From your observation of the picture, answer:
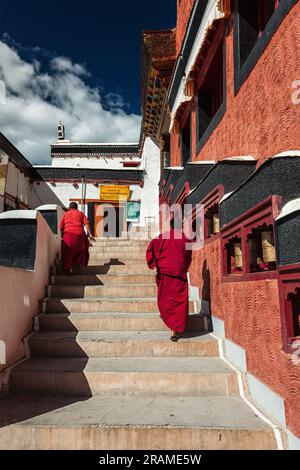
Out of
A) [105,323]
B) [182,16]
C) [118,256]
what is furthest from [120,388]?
[182,16]

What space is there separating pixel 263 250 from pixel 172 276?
144 cm

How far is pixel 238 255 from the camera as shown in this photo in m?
3.33

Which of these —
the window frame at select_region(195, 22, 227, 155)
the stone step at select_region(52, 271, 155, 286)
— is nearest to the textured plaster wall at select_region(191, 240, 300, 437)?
the stone step at select_region(52, 271, 155, 286)

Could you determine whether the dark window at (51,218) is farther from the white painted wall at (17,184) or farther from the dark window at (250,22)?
the white painted wall at (17,184)

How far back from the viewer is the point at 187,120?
7387 millimetres

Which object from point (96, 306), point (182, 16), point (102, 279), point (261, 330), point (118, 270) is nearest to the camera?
point (261, 330)

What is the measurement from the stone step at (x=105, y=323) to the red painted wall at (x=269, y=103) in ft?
7.15

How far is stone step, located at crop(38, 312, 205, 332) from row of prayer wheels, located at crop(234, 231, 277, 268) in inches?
46.4

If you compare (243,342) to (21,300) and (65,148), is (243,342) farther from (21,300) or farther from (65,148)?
(65,148)

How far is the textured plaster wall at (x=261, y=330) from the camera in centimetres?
216

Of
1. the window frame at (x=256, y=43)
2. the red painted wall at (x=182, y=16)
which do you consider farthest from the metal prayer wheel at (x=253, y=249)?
the red painted wall at (x=182, y=16)

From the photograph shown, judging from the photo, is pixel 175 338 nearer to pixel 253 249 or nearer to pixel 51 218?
pixel 253 249

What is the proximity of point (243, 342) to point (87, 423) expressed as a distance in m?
1.47

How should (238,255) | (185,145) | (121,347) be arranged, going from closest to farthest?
(238,255)
(121,347)
(185,145)
